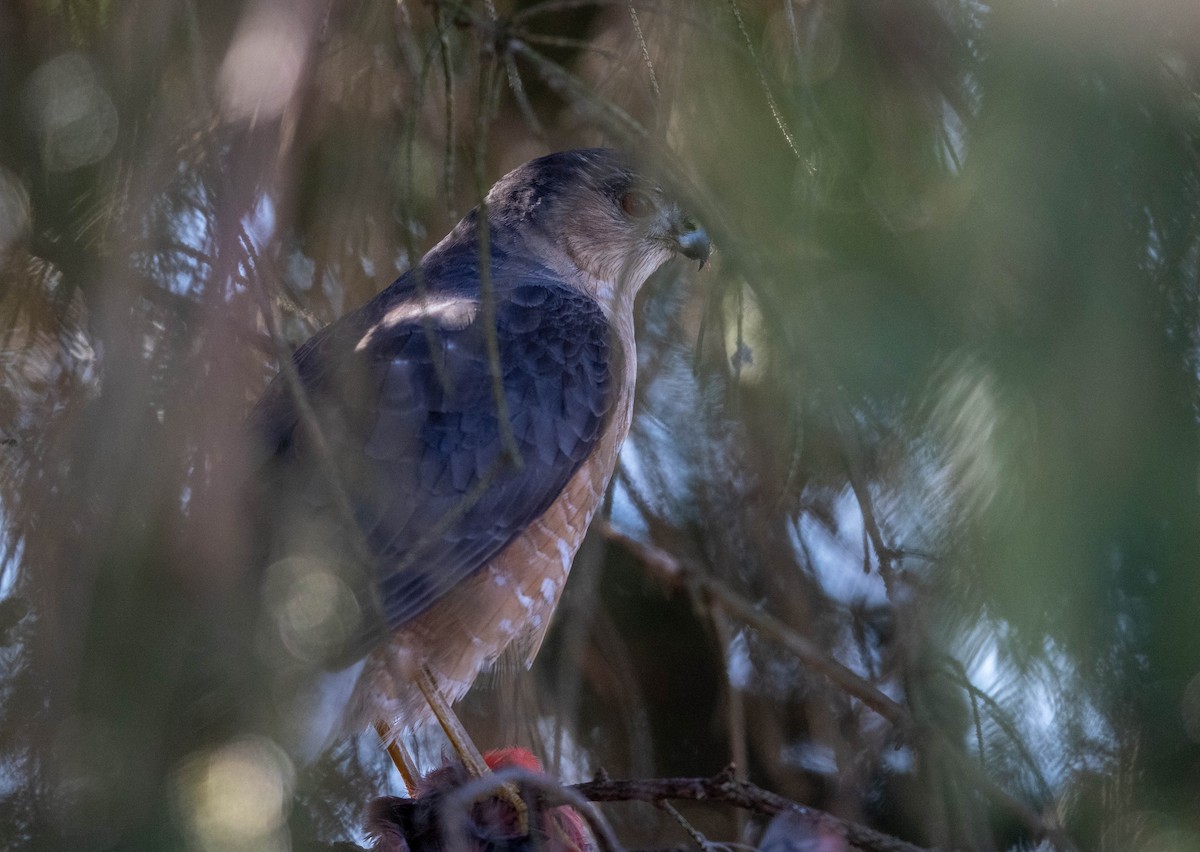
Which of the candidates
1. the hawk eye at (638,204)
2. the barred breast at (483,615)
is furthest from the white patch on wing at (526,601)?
the hawk eye at (638,204)

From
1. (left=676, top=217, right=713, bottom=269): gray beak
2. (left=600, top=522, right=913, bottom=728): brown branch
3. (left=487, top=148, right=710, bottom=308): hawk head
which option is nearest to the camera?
(left=600, top=522, right=913, bottom=728): brown branch

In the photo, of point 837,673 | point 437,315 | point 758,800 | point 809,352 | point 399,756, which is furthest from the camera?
point 399,756

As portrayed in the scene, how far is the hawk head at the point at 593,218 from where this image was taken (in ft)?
12.6

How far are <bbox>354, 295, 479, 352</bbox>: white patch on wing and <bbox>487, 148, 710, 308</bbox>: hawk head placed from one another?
0.58m

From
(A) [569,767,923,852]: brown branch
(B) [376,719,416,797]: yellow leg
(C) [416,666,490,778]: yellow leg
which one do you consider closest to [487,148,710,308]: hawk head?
(C) [416,666,490,778]: yellow leg

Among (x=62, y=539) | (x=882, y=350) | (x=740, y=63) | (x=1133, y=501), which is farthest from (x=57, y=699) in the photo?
(x=740, y=63)

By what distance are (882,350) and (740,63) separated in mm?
935

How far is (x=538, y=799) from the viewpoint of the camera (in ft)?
8.28

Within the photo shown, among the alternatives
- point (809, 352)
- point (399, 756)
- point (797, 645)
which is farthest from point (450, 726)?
point (809, 352)

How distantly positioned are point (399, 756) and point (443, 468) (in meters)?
0.95

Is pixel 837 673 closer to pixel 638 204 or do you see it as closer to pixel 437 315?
pixel 437 315

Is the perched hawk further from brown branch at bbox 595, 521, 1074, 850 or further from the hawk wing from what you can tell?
brown branch at bbox 595, 521, 1074, 850

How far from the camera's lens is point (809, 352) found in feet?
6.37

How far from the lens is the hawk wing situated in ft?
9.71
